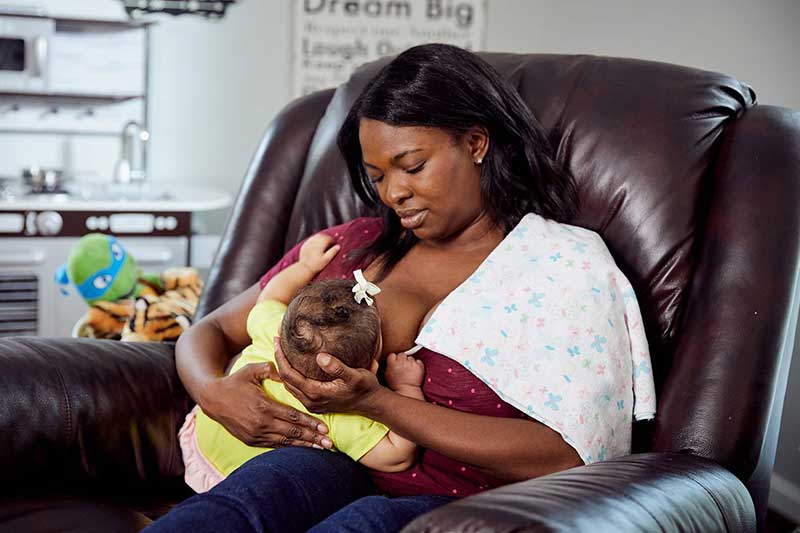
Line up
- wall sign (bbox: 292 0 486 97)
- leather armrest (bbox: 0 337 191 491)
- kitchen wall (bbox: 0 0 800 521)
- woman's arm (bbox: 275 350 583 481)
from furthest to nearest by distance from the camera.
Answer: wall sign (bbox: 292 0 486 97)
kitchen wall (bbox: 0 0 800 521)
leather armrest (bbox: 0 337 191 491)
woman's arm (bbox: 275 350 583 481)

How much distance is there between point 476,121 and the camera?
1.51 m

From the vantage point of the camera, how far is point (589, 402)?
135 cm

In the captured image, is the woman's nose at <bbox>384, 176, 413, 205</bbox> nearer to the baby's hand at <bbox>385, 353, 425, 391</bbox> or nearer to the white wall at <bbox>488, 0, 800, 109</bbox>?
the baby's hand at <bbox>385, 353, 425, 391</bbox>

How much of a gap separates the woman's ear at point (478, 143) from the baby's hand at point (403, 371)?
0.33m

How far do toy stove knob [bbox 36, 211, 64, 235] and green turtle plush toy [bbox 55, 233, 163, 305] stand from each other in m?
0.52

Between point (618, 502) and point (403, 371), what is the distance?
0.46 m

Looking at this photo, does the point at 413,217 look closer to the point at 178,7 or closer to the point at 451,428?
the point at 451,428

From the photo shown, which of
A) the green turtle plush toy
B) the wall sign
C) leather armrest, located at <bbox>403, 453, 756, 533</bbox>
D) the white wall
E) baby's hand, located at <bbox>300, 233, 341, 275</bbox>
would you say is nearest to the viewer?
leather armrest, located at <bbox>403, 453, 756, 533</bbox>

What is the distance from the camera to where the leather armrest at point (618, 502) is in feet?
3.28

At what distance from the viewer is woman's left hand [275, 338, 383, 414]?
1322mm

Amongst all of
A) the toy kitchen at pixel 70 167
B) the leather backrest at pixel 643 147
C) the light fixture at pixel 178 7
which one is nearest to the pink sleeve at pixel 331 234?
the leather backrest at pixel 643 147

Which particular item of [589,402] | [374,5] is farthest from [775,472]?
[374,5]

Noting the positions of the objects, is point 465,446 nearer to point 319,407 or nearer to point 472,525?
point 319,407

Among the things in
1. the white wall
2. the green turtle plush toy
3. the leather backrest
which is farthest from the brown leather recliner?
the white wall
